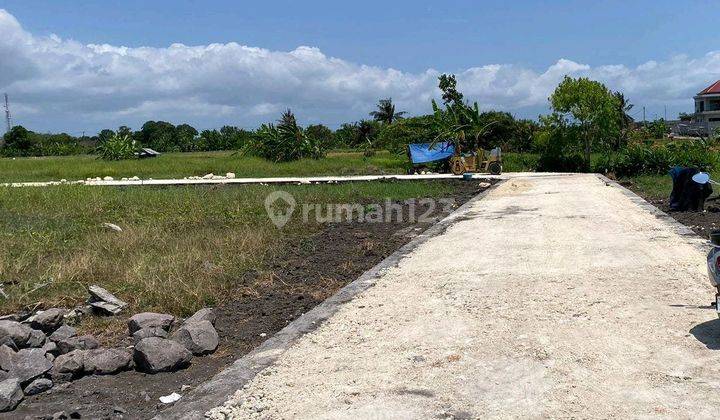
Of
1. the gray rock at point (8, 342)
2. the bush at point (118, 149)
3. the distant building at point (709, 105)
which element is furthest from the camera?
the distant building at point (709, 105)

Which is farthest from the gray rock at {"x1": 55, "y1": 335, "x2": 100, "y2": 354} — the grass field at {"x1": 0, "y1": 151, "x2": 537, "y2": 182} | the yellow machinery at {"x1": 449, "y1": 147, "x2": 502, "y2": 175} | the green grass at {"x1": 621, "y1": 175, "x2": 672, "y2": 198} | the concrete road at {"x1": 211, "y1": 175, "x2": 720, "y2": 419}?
the grass field at {"x1": 0, "y1": 151, "x2": 537, "y2": 182}

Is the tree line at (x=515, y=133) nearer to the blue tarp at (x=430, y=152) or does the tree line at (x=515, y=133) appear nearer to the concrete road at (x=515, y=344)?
the blue tarp at (x=430, y=152)

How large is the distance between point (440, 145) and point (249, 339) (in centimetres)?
2199

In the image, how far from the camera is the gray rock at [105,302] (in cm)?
614

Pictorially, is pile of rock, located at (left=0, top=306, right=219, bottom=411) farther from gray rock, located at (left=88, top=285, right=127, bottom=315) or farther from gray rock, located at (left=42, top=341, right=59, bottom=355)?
gray rock, located at (left=88, top=285, right=127, bottom=315)

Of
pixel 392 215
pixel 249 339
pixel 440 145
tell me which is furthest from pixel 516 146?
pixel 249 339

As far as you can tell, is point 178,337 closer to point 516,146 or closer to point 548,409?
point 548,409

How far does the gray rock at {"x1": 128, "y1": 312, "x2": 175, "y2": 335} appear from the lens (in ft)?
18.0

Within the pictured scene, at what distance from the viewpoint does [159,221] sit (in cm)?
1226

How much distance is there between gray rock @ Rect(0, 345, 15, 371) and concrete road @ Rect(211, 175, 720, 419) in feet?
5.40

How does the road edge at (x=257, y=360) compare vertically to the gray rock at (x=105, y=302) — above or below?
below

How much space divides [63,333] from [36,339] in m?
0.23

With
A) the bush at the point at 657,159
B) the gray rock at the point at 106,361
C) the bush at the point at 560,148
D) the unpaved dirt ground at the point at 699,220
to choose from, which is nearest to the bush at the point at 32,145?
the bush at the point at 560,148

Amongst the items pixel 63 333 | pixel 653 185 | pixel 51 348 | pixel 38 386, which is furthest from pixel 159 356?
pixel 653 185
